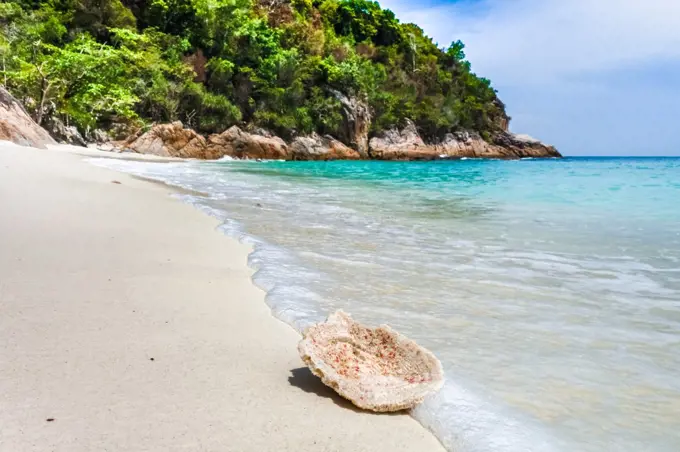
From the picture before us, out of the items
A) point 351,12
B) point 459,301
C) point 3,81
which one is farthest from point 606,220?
point 351,12

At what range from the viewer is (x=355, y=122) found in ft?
140

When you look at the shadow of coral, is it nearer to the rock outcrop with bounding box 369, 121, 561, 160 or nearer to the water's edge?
the water's edge

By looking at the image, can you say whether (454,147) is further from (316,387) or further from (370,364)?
(316,387)

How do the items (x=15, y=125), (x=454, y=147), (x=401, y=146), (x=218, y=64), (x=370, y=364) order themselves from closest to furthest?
(x=370, y=364), (x=15, y=125), (x=218, y=64), (x=401, y=146), (x=454, y=147)

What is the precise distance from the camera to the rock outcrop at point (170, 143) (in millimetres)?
28375

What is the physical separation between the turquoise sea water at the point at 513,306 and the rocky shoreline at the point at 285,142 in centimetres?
1598

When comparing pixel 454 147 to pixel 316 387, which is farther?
pixel 454 147

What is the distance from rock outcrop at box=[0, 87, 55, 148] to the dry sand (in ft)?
50.1

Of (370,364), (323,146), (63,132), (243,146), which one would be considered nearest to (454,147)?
(323,146)

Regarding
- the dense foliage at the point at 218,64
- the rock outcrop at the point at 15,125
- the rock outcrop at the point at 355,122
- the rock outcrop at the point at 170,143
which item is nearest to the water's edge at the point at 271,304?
the rock outcrop at the point at 15,125

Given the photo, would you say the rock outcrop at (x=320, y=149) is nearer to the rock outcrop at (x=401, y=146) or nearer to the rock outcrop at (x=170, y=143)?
the rock outcrop at (x=401, y=146)

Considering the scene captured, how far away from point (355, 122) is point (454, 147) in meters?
14.2

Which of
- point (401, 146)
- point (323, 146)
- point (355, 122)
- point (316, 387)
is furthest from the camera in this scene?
point (401, 146)

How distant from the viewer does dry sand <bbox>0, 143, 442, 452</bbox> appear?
1379 millimetres
